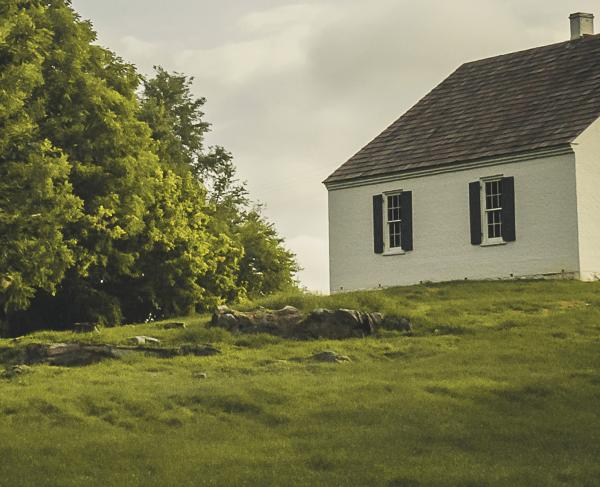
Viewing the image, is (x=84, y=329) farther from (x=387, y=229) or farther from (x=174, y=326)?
(x=387, y=229)

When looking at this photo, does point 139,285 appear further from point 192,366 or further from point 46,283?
point 192,366

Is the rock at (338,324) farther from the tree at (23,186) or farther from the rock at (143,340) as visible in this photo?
the tree at (23,186)

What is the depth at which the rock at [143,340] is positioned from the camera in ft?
99.1

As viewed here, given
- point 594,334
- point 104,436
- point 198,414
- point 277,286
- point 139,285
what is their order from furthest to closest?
point 277,286 < point 139,285 < point 594,334 < point 198,414 < point 104,436

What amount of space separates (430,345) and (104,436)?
11.1m

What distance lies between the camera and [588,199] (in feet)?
129

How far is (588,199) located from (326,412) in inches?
785

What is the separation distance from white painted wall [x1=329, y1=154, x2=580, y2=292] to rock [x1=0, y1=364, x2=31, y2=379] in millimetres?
18793

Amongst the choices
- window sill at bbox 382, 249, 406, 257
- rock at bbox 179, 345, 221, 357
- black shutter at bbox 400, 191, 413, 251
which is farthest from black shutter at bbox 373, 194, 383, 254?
rock at bbox 179, 345, 221, 357

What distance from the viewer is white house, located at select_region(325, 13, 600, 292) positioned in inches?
1547

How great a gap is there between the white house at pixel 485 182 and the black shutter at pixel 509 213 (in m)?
0.03

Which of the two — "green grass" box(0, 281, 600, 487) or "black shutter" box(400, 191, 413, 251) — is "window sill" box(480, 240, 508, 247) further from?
"green grass" box(0, 281, 600, 487)

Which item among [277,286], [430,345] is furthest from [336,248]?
[277,286]

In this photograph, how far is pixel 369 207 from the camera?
44562 millimetres
